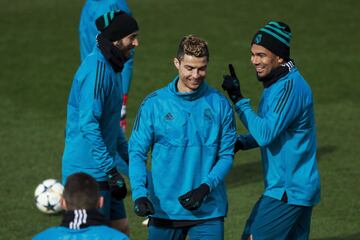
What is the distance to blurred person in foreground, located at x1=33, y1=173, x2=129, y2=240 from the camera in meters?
5.99

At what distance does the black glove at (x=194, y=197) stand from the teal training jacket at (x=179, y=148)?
0.13 metres

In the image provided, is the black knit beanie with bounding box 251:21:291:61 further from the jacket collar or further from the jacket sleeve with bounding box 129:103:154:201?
the jacket sleeve with bounding box 129:103:154:201

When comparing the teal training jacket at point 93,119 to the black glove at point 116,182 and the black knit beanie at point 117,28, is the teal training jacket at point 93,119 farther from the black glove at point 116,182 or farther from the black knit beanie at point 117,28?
the black knit beanie at point 117,28

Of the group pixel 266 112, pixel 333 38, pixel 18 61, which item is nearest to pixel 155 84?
pixel 18 61

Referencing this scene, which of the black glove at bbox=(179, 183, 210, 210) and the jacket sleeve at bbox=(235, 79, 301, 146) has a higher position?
the jacket sleeve at bbox=(235, 79, 301, 146)

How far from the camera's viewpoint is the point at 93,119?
8188 millimetres

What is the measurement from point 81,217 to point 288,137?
8.28ft

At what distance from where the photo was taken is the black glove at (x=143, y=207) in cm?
723

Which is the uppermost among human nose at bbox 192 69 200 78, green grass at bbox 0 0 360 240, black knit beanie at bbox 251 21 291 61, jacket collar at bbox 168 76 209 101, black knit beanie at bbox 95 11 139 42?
black knit beanie at bbox 95 11 139 42

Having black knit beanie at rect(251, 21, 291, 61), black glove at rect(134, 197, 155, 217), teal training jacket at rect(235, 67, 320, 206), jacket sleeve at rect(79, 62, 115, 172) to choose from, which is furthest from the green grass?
black glove at rect(134, 197, 155, 217)

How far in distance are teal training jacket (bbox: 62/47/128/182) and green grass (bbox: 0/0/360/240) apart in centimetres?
220

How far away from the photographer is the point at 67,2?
2252 centimetres

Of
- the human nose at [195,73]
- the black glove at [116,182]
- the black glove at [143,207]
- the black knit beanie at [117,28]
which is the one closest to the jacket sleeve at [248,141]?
the human nose at [195,73]

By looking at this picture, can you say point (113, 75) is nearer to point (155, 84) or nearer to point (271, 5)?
point (155, 84)
